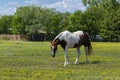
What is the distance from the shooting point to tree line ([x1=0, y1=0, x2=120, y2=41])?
96.1 m

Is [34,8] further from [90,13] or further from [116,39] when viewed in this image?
[116,39]

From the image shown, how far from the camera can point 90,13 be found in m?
108

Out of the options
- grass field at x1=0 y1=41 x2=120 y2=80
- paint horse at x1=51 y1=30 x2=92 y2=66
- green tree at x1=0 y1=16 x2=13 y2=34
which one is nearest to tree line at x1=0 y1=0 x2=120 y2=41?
green tree at x1=0 y1=16 x2=13 y2=34

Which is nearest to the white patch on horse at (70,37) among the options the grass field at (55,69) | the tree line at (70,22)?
the grass field at (55,69)

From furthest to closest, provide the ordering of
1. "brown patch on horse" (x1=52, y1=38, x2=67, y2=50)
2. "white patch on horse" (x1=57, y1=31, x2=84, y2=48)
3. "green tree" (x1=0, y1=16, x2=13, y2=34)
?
"green tree" (x1=0, y1=16, x2=13, y2=34), "white patch on horse" (x1=57, y1=31, x2=84, y2=48), "brown patch on horse" (x1=52, y1=38, x2=67, y2=50)

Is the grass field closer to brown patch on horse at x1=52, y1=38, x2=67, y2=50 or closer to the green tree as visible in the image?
brown patch on horse at x1=52, y1=38, x2=67, y2=50

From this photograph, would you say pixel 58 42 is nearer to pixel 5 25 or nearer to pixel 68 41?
pixel 68 41

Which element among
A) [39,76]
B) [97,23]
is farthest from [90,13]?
[39,76]

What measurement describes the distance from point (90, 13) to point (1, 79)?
95646 millimetres

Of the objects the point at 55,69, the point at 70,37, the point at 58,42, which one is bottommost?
the point at 55,69

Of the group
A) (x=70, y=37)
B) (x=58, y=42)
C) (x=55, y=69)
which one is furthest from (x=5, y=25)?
(x=55, y=69)

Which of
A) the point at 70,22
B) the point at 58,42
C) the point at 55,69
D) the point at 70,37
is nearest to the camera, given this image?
the point at 55,69

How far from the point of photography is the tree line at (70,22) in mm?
96125

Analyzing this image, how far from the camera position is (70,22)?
4134 inches
